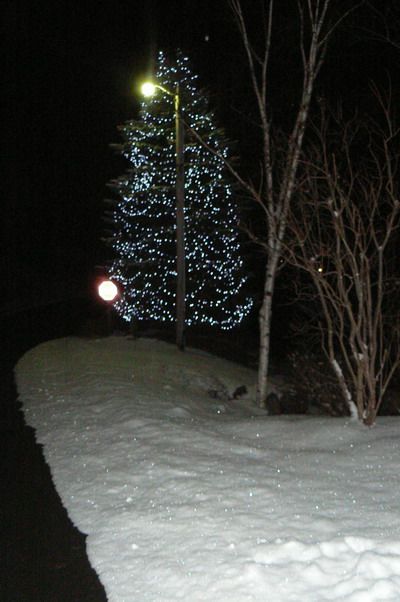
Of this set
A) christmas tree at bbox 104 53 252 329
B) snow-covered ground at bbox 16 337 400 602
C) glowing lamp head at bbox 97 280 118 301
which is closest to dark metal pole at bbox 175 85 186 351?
glowing lamp head at bbox 97 280 118 301

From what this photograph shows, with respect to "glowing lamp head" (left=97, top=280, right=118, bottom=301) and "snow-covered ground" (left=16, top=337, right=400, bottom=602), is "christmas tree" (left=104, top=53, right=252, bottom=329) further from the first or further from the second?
"snow-covered ground" (left=16, top=337, right=400, bottom=602)

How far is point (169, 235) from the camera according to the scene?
64.4 ft

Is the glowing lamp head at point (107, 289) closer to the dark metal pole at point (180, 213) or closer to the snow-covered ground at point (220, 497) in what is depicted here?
the dark metal pole at point (180, 213)

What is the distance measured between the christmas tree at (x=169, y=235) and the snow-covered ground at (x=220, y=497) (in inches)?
343

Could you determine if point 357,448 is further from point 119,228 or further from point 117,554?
point 119,228

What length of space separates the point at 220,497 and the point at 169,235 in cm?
1404

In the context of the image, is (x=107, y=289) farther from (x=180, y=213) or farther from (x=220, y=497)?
(x=220, y=497)

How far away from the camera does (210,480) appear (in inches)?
255

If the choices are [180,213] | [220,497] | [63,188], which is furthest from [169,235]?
[63,188]

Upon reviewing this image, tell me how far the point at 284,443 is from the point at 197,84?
46.7 feet

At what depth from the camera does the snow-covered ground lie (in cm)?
453

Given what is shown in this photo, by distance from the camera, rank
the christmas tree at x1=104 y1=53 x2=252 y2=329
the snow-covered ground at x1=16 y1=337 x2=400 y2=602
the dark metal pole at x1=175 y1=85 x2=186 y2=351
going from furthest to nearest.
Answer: the christmas tree at x1=104 y1=53 x2=252 y2=329 → the dark metal pole at x1=175 y1=85 x2=186 y2=351 → the snow-covered ground at x1=16 y1=337 x2=400 y2=602

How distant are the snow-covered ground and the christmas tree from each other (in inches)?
343

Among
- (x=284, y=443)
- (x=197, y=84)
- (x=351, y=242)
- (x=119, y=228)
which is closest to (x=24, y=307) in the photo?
(x=119, y=228)
